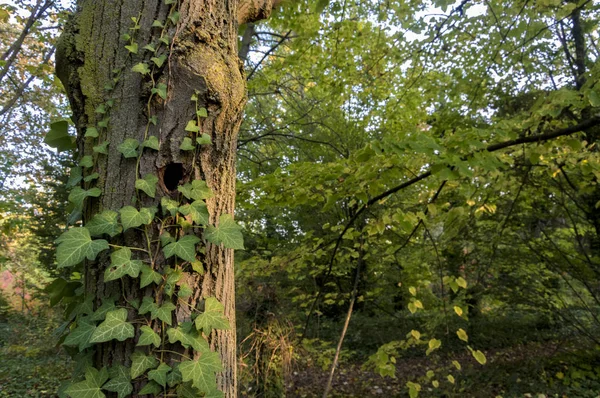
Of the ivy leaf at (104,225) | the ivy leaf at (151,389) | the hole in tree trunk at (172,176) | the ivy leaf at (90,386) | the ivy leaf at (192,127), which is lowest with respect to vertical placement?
the ivy leaf at (151,389)

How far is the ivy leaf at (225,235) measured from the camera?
1114mm

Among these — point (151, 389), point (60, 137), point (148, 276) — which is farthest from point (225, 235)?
point (60, 137)

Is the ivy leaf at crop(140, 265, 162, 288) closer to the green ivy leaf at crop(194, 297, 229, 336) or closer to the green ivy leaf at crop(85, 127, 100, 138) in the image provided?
the green ivy leaf at crop(194, 297, 229, 336)

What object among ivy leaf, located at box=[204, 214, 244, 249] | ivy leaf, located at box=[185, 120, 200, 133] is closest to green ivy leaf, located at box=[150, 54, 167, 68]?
ivy leaf, located at box=[185, 120, 200, 133]

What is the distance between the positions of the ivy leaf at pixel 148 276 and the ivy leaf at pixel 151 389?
26cm

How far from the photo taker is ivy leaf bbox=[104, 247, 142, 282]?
1.00 meters

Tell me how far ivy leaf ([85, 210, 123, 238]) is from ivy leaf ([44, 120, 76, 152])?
45 centimetres

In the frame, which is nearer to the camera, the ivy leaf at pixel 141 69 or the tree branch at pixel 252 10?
the ivy leaf at pixel 141 69

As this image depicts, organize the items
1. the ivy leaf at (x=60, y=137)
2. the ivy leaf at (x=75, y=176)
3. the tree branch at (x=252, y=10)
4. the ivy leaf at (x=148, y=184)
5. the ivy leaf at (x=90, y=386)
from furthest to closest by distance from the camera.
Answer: the tree branch at (x=252, y=10)
the ivy leaf at (x=60, y=137)
the ivy leaf at (x=75, y=176)
the ivy leaf at (x=148, y=184)
the ivy leaf at (x=90, y=386)

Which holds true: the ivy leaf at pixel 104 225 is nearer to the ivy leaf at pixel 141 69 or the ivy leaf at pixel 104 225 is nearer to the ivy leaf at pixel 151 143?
the ivy leaf at pixel 151 143

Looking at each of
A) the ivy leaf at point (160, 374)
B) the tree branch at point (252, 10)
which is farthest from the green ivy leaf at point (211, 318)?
the tree branch at point (252, 10)

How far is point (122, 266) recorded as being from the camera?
1021mm

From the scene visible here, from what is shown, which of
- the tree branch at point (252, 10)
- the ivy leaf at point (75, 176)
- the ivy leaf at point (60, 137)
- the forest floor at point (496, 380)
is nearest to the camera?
the ivy leaf at point (75, 176)

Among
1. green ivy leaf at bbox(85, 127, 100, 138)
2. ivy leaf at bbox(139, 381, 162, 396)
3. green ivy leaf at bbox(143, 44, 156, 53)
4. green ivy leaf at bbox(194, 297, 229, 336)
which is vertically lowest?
ivy leaf at bbox(139, 381, 162, 396)
